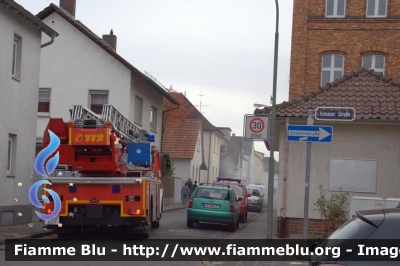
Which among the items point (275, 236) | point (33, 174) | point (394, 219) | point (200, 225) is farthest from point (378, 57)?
point (394, 219)

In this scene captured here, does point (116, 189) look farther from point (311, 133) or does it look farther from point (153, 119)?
point (153, 119)

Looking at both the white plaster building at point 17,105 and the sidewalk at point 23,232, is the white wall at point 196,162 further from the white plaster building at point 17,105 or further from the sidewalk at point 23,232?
the sidewalk at point 23,232

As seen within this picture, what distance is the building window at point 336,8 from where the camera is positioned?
30.7 meters

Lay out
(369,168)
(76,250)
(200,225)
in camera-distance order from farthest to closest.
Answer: (200,225), (369,168), (76,250)

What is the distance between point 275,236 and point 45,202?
6.89m

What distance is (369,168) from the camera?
62.6 ft

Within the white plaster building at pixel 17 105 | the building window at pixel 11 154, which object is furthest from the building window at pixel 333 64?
the building window at pixel 11 154

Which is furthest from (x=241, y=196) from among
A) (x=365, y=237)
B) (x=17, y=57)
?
(x=365, y=237)

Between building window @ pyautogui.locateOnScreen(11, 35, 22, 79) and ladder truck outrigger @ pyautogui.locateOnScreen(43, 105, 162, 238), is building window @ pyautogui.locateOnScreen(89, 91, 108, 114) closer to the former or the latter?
building window @ pyautogui.locateOnScreen(11, 35, 22, 79)

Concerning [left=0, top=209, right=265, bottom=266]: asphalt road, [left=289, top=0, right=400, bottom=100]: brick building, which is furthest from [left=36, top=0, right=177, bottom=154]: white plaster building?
[left=0, top=209, right=265, bottom=266]: asphalt road

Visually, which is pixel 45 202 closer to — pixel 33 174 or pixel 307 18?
pixel 33 174

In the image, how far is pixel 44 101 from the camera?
31.9 metres

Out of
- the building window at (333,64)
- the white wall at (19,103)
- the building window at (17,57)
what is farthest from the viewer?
the building window at (333,64)

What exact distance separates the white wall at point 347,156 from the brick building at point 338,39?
11.1 metres
